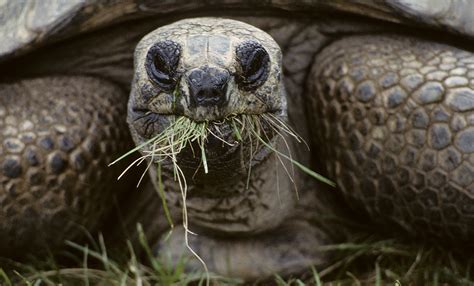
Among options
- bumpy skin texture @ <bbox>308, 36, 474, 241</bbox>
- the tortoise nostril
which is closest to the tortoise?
bumpy skin texture @ <bbox>308, 36, 474, 241</bbox>

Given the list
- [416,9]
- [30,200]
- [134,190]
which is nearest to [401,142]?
[416,9]

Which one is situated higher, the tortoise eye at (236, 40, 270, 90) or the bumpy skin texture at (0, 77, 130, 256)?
the tortoise eye at (236, 40, 270, 90)

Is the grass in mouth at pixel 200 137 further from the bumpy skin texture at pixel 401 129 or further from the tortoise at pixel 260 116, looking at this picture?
the bumpy skin texture at pixel 401 129

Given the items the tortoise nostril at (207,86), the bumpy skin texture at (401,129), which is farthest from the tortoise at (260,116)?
the tortoise nostril at (207,86)

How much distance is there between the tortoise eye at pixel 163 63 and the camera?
262 cm

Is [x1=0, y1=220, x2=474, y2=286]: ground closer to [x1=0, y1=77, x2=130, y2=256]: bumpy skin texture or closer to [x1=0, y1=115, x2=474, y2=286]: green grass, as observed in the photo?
[x1=0, y1=115, x2=474, y2=286]: green grass

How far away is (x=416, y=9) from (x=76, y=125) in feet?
3.79

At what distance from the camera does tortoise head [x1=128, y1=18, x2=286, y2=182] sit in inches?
99.5

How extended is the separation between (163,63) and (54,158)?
67 cm

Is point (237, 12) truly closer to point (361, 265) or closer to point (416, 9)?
point (416, 9)

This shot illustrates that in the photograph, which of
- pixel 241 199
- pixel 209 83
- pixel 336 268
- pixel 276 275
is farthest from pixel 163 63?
pixel 336 268

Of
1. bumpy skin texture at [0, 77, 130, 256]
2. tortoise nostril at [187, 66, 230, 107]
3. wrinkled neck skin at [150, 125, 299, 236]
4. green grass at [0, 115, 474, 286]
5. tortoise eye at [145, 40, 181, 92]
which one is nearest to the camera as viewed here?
tortoise nostril at [187, 66, 230, 107]

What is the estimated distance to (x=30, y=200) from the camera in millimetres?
3123

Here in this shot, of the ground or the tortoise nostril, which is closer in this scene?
the tortoise nostril
